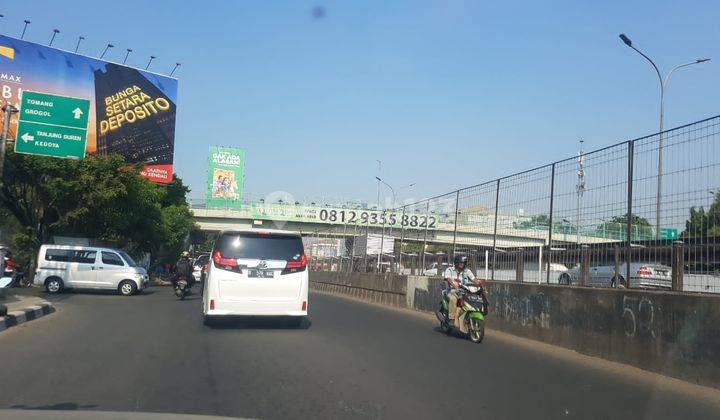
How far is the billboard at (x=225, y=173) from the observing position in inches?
1857

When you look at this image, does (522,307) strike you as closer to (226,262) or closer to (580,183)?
(580,183)

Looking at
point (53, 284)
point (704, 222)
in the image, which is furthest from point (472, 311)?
point (53, 284)

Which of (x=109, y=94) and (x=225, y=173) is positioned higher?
(x=109, y=94)

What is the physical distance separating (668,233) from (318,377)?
5.52 metres

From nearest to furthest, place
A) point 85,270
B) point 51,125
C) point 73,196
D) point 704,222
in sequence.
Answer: point 704,222, point 51,125, point 85,270, point 73,196

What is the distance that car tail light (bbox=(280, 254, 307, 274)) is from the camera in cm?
1291

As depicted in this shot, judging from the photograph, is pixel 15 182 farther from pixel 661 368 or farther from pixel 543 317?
pixel 661 368

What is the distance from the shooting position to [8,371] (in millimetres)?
8109

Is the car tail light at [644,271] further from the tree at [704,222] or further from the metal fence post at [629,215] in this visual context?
the tree at [704,222]

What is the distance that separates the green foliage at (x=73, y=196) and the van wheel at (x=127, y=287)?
219 inches

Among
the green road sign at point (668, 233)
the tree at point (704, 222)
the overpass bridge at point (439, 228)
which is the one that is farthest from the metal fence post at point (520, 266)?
the tree at point (704, 222)

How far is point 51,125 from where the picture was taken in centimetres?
2319

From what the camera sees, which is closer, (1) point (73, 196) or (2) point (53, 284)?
(2) point (53, 284)

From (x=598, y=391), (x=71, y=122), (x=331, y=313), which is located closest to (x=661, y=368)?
(x=598, y=391)
